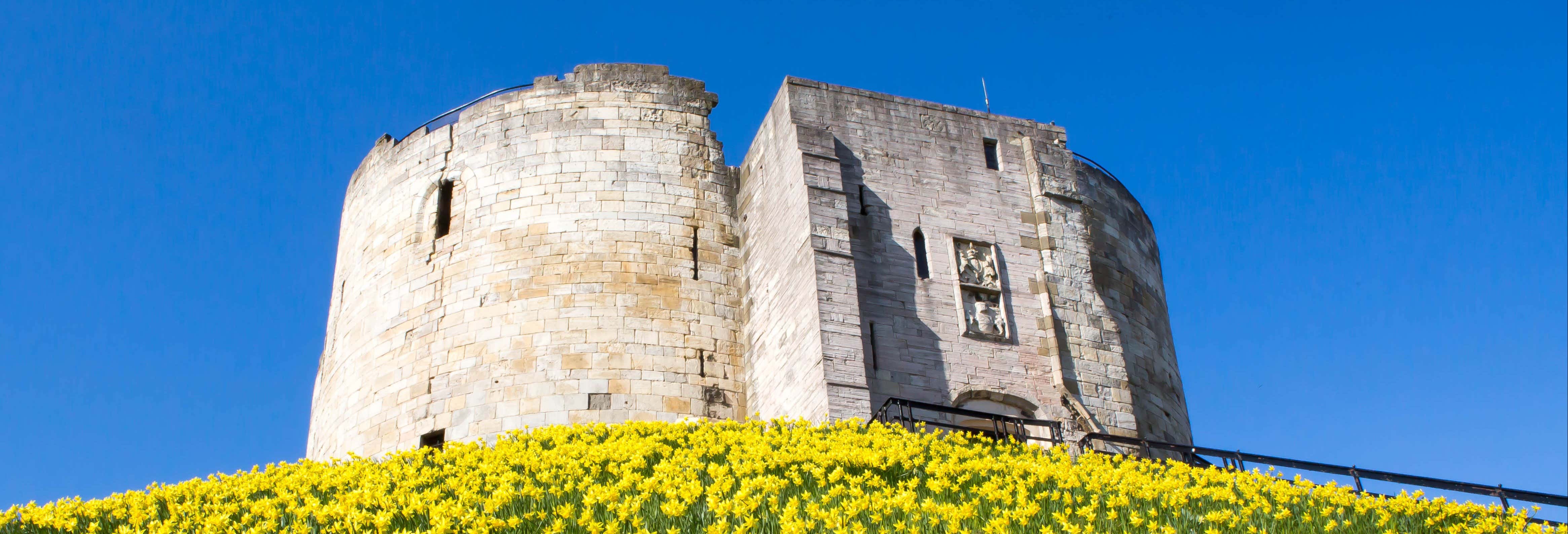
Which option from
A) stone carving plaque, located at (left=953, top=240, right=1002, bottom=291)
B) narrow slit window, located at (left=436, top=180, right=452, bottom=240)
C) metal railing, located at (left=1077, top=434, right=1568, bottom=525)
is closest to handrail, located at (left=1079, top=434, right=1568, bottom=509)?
metal railing, located at (left=1077, top=434, right=1568, bottom=525)

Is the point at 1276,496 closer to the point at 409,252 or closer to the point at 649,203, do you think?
the point at 649,203

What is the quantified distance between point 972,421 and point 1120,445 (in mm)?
1880

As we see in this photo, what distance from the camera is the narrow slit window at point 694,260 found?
19375 millimetres

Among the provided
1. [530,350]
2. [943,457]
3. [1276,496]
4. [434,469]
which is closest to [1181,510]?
[1276,496]

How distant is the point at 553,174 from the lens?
1988 cm

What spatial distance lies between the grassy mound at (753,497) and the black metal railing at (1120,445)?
1.81 feet

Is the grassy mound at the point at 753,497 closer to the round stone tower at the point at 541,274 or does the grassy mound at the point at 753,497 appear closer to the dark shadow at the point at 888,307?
the dark shadow at the point at 888,307

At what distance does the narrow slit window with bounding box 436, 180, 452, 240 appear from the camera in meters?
20.1

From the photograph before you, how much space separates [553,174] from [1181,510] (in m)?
11.5

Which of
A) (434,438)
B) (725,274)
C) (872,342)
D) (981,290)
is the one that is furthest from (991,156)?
(434,438)

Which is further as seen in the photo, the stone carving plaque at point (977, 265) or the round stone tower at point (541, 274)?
the stone carving plaque at point (977, 265)

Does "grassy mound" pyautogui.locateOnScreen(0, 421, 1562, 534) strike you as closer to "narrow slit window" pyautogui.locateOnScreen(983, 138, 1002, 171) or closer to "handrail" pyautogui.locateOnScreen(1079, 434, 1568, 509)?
"handrail" pyautogui.locateOnScreen(1079, 434, 1568, 509)

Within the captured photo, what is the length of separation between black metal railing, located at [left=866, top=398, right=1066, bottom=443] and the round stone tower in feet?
9.48

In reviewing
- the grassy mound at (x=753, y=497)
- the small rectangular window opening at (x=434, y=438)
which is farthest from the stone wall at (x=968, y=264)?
the small rectangular window opening at (x=434, y=438)
